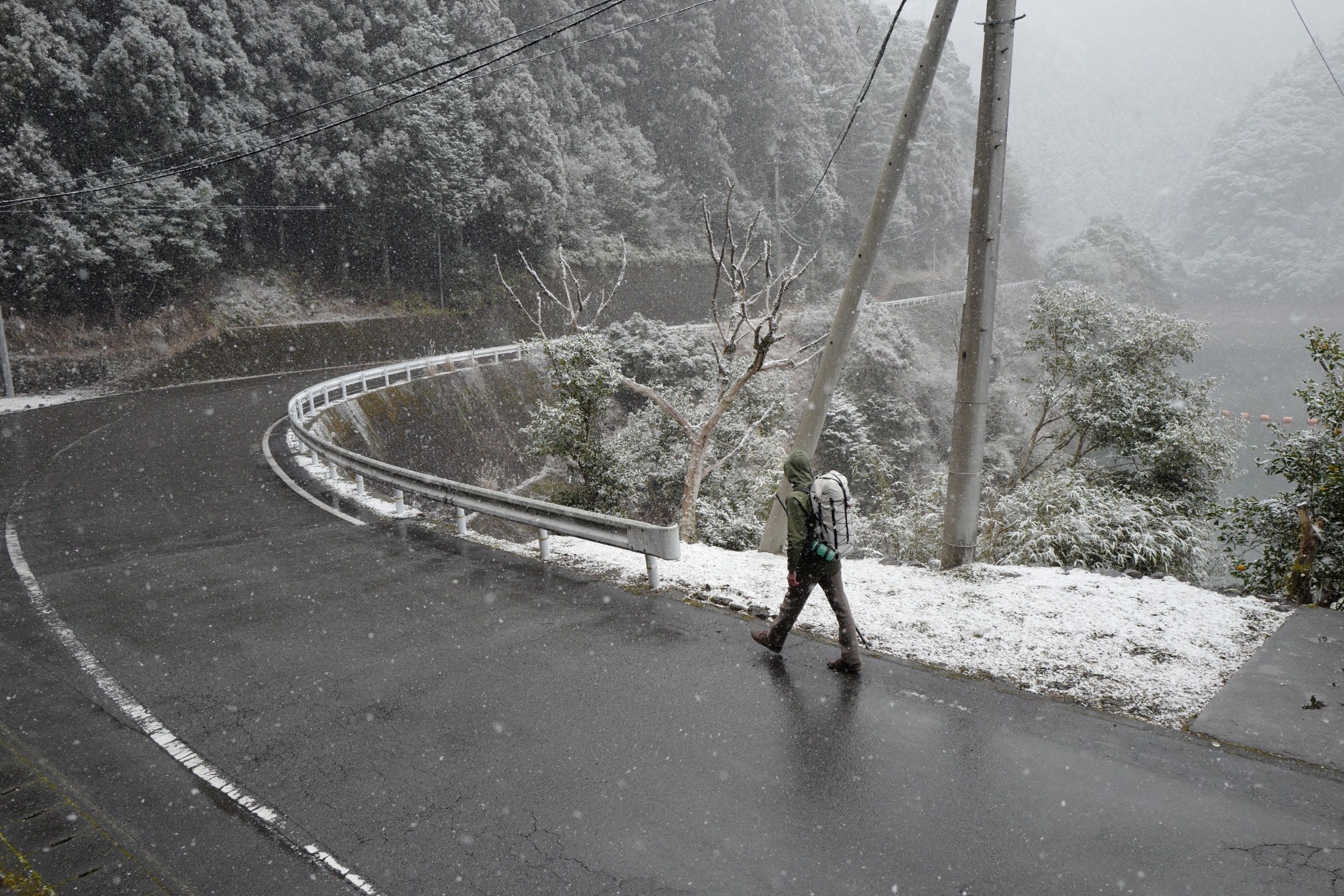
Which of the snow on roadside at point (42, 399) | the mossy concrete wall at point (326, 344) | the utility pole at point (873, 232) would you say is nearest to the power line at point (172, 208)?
the mossy concrete wall at point (326, 344)

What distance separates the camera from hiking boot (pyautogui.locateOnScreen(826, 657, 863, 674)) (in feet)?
17.3

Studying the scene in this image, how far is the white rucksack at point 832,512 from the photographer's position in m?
5.14

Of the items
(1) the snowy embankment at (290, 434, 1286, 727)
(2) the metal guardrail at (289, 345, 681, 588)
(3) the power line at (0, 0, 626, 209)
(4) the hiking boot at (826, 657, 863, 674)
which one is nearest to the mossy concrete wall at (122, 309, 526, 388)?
(3) the power line at (0, 0, 626, 209)

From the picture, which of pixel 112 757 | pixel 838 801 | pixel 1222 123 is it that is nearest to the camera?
pixel 838 801

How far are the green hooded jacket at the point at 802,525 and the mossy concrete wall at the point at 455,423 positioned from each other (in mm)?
14504

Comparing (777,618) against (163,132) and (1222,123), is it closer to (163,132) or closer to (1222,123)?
(163,132)

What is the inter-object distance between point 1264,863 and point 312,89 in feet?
114

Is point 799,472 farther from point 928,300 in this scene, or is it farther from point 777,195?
point 928,300

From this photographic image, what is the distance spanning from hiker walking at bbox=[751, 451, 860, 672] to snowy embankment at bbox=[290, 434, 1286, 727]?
0.57m

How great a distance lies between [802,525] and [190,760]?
3.77m

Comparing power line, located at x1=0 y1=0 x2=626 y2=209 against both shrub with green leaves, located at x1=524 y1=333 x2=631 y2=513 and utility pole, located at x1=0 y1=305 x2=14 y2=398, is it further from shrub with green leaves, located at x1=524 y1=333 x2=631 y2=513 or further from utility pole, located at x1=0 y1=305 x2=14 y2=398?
shrub with green leaves, located at x1=524 y1=333 x2=631 y2=513

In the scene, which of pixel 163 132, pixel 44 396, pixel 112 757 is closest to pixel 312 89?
pixel 163 132

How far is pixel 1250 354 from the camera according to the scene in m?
56.7

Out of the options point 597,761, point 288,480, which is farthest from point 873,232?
point 288,480
